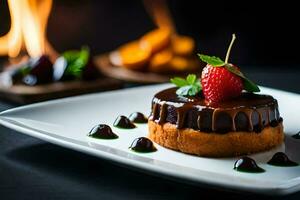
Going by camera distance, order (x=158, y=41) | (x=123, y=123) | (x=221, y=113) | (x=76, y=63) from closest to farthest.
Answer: (x=221, y=113) < (x=123, y=123) < (x=76, y=63) < (x=158, y=41)

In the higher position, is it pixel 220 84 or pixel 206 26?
pixel 220 84

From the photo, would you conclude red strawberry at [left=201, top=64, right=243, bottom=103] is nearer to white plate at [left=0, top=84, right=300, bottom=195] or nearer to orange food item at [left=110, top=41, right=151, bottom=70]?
white plate at [left=0, top=84, right=300, bottom=195]

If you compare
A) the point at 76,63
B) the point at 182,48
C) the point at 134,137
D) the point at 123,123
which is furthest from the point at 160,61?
the point at 134,137

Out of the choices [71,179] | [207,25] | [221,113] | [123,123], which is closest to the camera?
[71,179]

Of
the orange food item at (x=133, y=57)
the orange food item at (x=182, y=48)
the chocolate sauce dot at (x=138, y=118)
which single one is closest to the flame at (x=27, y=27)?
the orange food item at (x=133, y=57)

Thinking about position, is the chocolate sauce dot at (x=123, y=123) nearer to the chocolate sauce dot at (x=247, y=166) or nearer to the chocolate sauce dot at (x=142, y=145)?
the chocolate sauce dot at (x=142, y=145)

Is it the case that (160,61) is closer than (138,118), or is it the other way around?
(138,118)

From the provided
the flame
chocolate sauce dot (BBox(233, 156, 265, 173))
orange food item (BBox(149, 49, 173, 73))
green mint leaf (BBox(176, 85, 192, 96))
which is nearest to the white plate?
chocolate sauce dot (BBox(233, 156, 265, 173))

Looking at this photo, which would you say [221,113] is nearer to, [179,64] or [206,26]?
[179,64]
